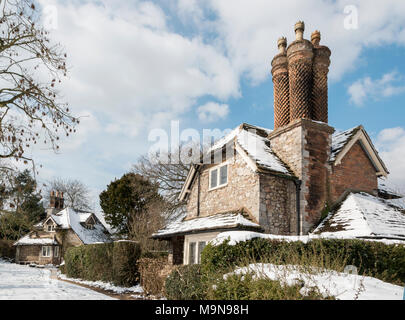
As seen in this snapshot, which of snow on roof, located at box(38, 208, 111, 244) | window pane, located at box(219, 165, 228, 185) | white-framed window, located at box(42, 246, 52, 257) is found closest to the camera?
window pane, located at box(219, 165, 228, 185)

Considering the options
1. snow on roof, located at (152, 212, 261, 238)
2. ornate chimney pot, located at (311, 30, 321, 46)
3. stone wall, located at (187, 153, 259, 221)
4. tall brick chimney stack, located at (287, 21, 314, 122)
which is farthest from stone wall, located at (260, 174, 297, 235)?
ornate chimney pot, located at (311, 30, 321, 46)

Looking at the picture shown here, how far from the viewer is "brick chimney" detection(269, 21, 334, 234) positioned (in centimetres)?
1567

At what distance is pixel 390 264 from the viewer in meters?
11.3

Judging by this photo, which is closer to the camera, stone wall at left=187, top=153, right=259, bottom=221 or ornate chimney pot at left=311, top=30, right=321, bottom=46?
stone wall at left=187, top=153, right=259, bottom=221

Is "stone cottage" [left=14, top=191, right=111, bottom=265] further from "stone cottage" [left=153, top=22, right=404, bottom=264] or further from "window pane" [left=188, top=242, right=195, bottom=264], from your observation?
"stone cottage" [left=153, top=22, right=404, bottom=264]

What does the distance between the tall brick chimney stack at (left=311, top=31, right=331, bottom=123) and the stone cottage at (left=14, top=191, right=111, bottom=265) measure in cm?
3198

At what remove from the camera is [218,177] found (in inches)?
714

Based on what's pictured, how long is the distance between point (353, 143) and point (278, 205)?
5259mm

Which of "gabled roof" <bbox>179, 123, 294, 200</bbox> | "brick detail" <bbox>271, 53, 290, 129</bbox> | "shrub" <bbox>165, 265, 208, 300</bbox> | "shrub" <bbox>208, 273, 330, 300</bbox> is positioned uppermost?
"brick detail" <bbox>271, 53, 290, 129</bbox>

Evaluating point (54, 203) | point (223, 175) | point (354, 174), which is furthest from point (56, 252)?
point (354, 174)

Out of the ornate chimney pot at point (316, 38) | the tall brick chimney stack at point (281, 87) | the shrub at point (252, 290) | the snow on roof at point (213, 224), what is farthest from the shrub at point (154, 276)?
the ornate chimney pot at point (316, 38)

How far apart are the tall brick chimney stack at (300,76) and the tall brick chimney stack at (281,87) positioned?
68 cm

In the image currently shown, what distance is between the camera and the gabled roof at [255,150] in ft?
50.3
